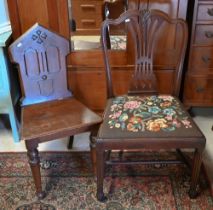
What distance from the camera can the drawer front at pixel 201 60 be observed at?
6.16 feet

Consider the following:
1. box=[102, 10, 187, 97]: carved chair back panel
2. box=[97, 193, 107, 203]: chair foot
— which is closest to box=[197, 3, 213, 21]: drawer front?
box=[102, 10, 187, 97]: carved chair back panel

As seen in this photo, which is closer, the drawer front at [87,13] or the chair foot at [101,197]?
the chair foot at [101,197]

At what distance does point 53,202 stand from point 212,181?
0.94 m

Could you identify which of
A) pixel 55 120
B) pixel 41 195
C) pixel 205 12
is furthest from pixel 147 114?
pixel 205 12

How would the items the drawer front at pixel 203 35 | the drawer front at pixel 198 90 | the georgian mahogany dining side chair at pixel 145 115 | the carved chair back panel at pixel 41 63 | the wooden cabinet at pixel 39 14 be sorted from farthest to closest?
the drawer front at pixel 198 90 < the drawer front at pixel 203 35 < the wooden cabinet at pixel 39 14 < the carved chair back panel at pixel 41 63 < the georgian mahogany dining side chair at pixel 145 115

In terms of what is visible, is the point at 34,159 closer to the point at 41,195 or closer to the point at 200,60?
the point at 41,195

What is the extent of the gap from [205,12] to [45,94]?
1186 millimetres

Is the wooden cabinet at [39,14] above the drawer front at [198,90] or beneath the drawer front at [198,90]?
above

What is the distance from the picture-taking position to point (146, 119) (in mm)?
1396

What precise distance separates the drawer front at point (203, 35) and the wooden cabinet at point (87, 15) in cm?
67

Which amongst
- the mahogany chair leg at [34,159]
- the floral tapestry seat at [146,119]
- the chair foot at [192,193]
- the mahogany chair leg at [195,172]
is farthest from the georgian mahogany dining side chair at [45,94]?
the chair foot at [192,193]

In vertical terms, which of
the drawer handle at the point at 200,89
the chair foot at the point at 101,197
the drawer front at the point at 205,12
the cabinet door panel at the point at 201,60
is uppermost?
the drawer front at the point at 205,12

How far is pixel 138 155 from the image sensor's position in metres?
1.83

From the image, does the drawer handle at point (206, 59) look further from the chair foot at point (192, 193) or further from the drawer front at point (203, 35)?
the chair foot at point (192, 193)
